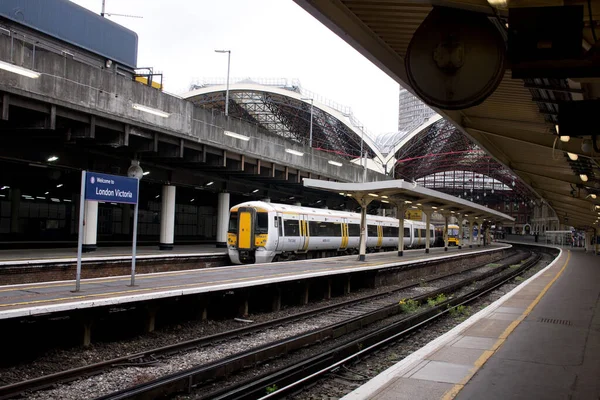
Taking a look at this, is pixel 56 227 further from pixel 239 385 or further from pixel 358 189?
pixel 239 385

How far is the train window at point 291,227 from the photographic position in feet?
74.6

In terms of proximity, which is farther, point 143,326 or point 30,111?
point 30,111

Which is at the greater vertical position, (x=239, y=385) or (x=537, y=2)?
(x=537, y=2)

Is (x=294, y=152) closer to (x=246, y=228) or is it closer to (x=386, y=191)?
(x=246, y=228)

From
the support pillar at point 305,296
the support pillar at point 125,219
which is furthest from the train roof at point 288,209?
the support pillar at point 125,219

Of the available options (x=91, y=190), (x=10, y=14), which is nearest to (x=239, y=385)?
(x=91, y=190)

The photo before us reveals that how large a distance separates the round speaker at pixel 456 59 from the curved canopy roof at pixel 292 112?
55.6 metres

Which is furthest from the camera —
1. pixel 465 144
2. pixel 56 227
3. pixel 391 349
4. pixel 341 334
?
pixel 465 144

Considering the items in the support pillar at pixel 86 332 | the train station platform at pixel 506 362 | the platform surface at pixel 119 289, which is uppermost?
the platform surface at pixel 119 289

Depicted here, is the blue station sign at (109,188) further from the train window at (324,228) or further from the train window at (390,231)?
the train window at (390,231)

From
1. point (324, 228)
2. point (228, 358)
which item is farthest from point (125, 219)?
point (228, 358)

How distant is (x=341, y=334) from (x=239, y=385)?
4609 mm

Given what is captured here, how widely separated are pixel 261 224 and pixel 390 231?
1557cm

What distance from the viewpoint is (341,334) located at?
11375mm
